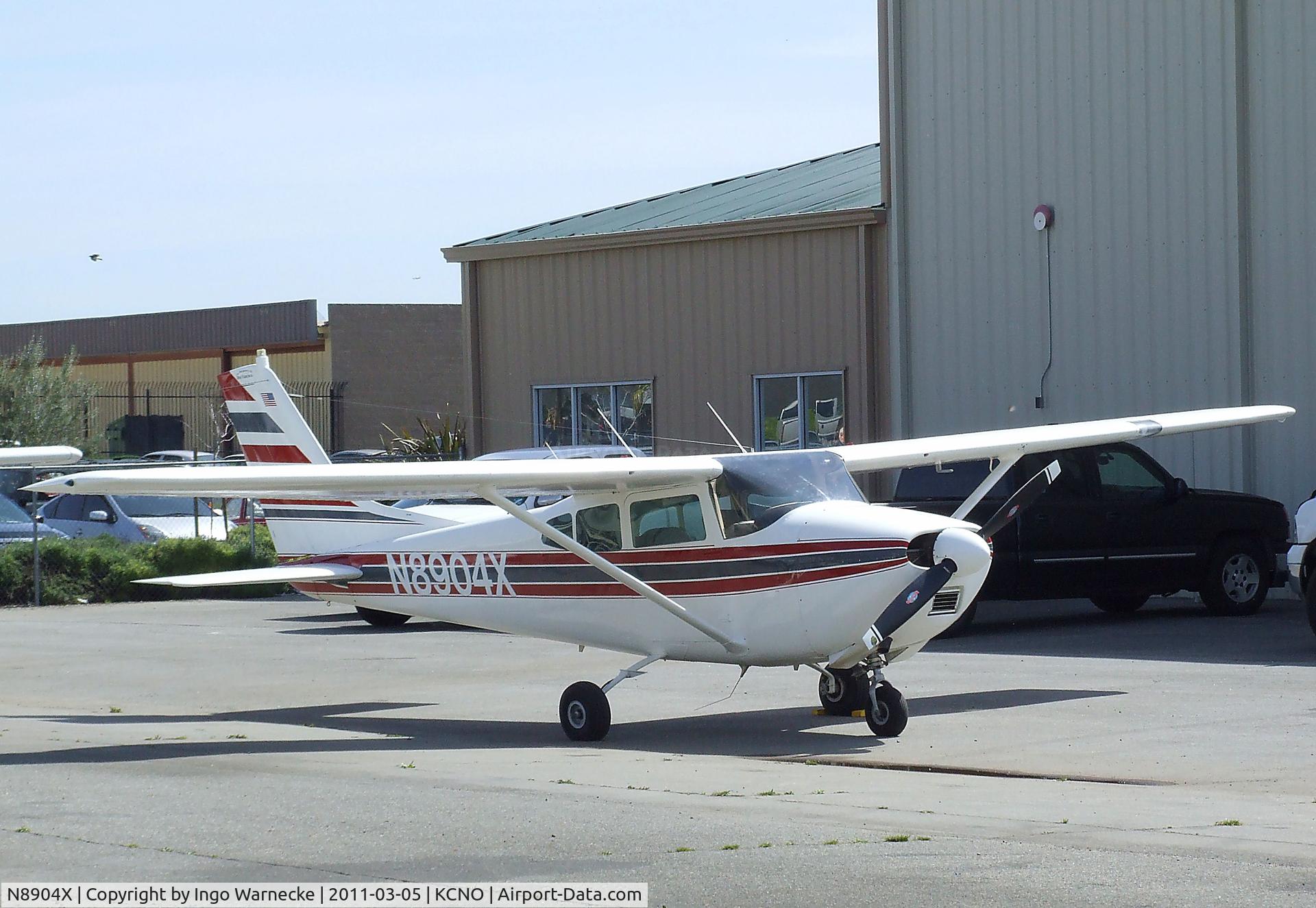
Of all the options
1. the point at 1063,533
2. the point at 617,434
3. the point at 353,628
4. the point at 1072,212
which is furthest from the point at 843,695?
the point at 1072,212

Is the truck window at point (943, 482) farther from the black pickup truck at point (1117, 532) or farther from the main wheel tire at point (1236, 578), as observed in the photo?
the main wheel tire at point (1236, 578)

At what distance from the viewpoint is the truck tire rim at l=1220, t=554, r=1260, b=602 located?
17.8 m

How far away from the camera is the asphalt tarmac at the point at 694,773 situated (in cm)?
660

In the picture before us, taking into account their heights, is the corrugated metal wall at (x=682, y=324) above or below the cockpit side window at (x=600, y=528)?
above

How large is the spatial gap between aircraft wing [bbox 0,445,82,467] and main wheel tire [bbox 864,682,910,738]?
6.64m

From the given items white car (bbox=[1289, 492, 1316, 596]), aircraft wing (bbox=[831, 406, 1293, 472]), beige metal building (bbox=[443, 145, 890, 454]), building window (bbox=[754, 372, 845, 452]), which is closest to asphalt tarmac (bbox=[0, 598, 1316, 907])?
white car (bbox=[1289, 492, 1316, 596])

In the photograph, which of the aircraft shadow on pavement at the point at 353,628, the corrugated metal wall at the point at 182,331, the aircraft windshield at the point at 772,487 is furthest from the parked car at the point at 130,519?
the corrugated metal wall at the point at 182,331

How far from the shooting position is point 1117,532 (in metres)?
17.2

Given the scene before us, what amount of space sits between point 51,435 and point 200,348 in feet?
28.2

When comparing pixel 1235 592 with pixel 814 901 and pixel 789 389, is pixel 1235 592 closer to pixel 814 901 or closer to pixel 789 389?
pixel 789 389

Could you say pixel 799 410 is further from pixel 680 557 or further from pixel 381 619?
pixel 680 557

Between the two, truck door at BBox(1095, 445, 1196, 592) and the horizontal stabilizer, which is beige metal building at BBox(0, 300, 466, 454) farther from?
the horizontal stabilizer

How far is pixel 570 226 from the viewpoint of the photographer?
1091 inches

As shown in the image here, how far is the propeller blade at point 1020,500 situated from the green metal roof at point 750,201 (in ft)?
39.5
